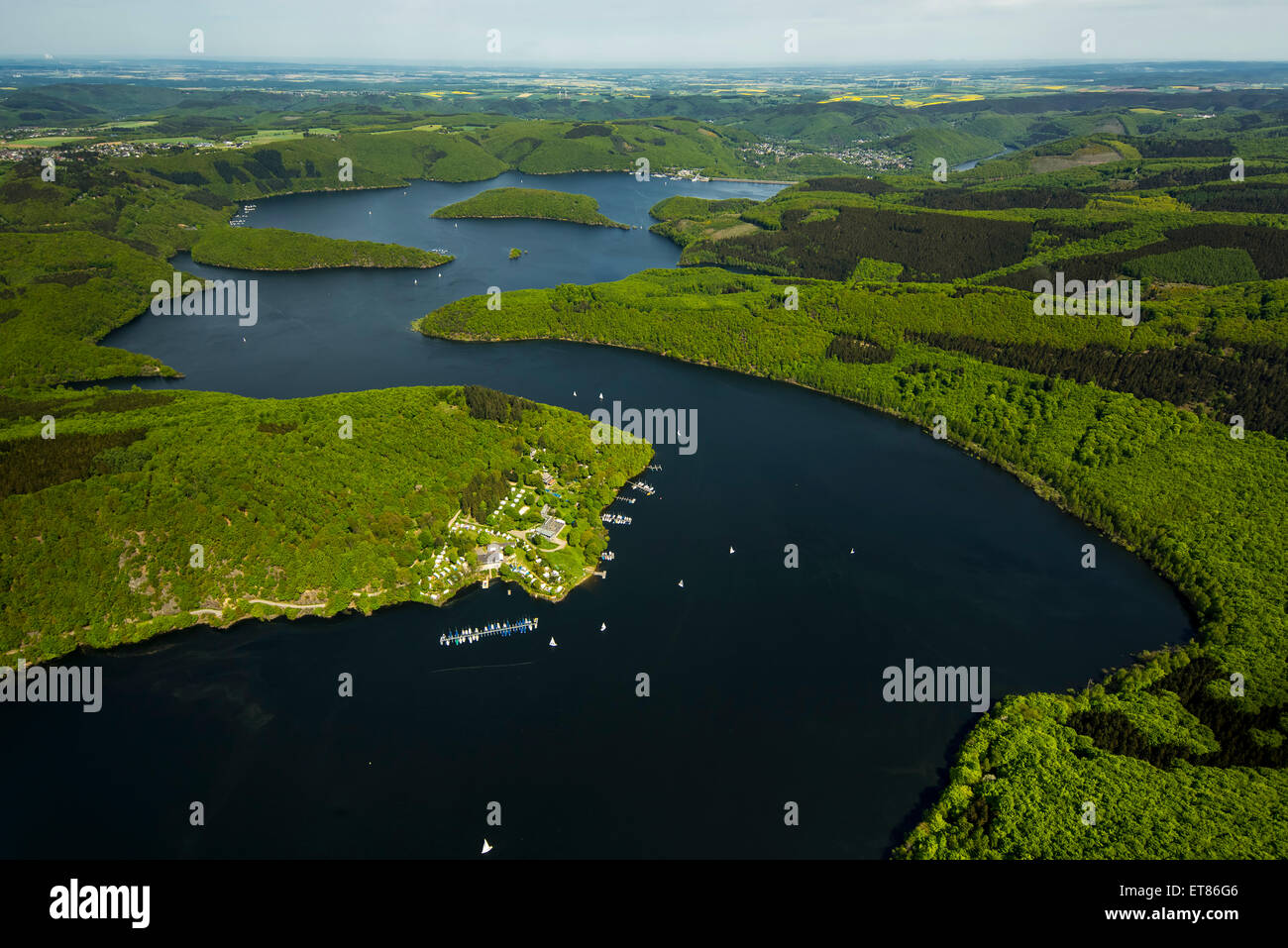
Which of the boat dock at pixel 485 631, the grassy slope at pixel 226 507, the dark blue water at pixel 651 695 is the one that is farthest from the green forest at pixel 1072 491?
the grassy slope at pixel 226 507

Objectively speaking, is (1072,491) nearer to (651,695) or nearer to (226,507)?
(651,695)

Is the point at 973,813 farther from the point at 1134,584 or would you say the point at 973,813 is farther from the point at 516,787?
the point at 1134,584

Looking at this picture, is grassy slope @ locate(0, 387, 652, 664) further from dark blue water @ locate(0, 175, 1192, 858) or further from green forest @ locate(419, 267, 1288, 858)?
green forest @ locate(419, 267, 1288, 858)

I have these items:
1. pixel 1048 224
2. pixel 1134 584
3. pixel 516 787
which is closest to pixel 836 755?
pixel 516 787

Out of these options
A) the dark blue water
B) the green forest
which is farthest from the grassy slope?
the green forest

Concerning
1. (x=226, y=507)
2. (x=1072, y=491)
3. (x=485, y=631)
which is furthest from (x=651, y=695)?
(x=1072, y=491)

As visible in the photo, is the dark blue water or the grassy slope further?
the grassy slope
